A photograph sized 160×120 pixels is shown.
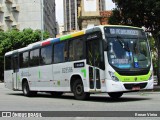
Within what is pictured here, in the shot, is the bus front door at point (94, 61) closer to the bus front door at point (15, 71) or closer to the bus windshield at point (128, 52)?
the bus windshield at point (128, 52)

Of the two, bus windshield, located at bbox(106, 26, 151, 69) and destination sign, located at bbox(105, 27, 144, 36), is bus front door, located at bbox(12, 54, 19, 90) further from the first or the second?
bus windshield, located at bbox(106, 26, 151, 69)

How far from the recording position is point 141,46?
16250 mm

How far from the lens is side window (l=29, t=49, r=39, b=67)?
21.1 meters

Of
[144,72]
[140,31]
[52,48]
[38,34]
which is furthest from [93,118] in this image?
[38,34]

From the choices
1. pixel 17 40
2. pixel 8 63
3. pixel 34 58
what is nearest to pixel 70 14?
pixel 17 40

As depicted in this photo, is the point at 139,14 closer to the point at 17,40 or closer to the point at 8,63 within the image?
the point at 8,63

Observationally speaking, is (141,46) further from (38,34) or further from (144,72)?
(38,34)

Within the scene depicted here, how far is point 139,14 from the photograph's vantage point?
26312mm

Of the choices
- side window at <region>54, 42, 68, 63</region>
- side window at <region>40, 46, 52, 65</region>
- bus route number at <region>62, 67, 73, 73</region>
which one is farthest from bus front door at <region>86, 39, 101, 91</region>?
side window at <region>40, 46, 52, 65</region>

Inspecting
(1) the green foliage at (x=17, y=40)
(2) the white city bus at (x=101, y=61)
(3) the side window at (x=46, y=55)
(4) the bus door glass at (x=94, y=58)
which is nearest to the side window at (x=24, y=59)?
(3) the side window at (x=46, y=55)

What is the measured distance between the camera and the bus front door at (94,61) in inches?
619

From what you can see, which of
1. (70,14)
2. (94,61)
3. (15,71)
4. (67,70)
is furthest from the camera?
(70,14)

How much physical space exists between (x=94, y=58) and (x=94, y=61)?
13cm

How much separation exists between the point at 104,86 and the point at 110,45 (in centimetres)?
167
